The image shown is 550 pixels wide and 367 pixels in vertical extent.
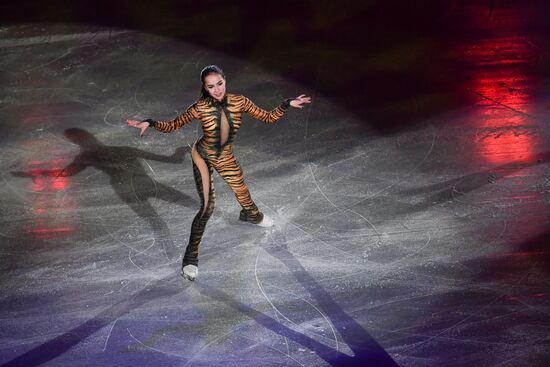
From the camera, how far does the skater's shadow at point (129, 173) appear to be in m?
8.69

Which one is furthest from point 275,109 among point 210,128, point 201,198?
point 201,198

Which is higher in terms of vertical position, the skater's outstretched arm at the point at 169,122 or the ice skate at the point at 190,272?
the skater's outstretched arm at the point at 169,122

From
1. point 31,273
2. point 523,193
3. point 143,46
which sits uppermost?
point 143,46

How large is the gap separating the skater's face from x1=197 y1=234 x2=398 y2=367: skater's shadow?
78.0 inches

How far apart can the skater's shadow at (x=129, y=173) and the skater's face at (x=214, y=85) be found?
6.70 feet

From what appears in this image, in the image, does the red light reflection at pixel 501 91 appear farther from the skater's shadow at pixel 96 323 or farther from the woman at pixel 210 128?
the skater's shadow at pixel 96 323

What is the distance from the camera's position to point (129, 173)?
31.2ft

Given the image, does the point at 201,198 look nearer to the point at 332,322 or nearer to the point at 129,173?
the point at 332,322

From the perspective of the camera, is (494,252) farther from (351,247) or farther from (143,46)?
(143,46)

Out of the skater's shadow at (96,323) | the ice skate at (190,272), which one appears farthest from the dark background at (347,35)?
the skater's shadow at (96,323)

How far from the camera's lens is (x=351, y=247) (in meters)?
7.82

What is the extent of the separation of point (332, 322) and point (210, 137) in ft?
7.33

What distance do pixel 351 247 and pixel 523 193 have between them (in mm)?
2302

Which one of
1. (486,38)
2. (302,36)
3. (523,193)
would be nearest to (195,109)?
(523,193)
